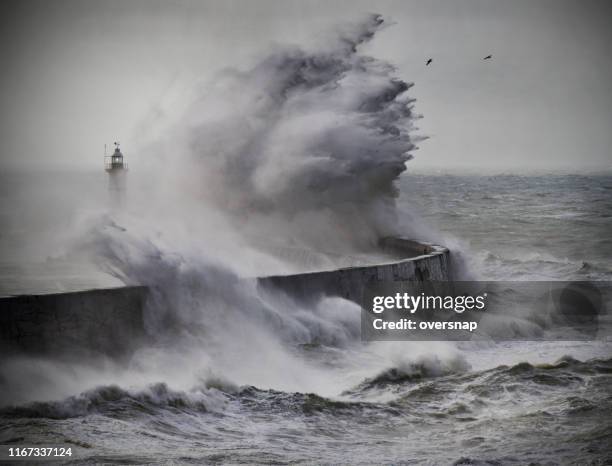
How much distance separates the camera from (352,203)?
15.9 metres

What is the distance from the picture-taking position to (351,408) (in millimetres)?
7480

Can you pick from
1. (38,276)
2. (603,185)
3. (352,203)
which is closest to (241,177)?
(352,203)

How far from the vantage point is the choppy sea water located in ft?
Result: 20.7

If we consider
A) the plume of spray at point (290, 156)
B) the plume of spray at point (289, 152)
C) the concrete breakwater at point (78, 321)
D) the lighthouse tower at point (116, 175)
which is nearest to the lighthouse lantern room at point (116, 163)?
the lighthouse tower at point (116, 175)

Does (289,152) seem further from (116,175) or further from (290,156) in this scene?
(116,175)

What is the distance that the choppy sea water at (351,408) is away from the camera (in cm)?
630

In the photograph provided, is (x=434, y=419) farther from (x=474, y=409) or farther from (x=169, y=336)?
(x=169, y=336)

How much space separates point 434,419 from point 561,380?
1931 mm

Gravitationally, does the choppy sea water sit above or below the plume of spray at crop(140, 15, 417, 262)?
below

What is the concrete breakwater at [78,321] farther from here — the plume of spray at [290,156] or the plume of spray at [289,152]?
the plume of spray at [289,152]

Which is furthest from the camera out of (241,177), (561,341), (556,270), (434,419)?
(556,270)

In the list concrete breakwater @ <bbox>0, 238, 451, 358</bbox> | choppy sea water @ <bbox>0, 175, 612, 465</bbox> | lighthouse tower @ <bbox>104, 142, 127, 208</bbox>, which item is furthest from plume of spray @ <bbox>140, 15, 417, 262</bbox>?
concrete breakwater @ <bbox>0, 238, 451, 358</bbox>

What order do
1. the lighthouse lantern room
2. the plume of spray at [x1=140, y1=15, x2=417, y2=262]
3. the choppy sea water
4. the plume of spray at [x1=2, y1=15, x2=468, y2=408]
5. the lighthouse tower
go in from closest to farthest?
1. the choppy sea water
2. the plume of spray at [x1=2, y1=15, x2=468, y2=408]
3. the plume of spray at [x1=140, y1=15, x2=417, y2=262]
4. the lighthouse tower
5. the lighthouse lantern room

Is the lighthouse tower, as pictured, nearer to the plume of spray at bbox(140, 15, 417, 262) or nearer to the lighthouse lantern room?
the lighthouse lantern room
